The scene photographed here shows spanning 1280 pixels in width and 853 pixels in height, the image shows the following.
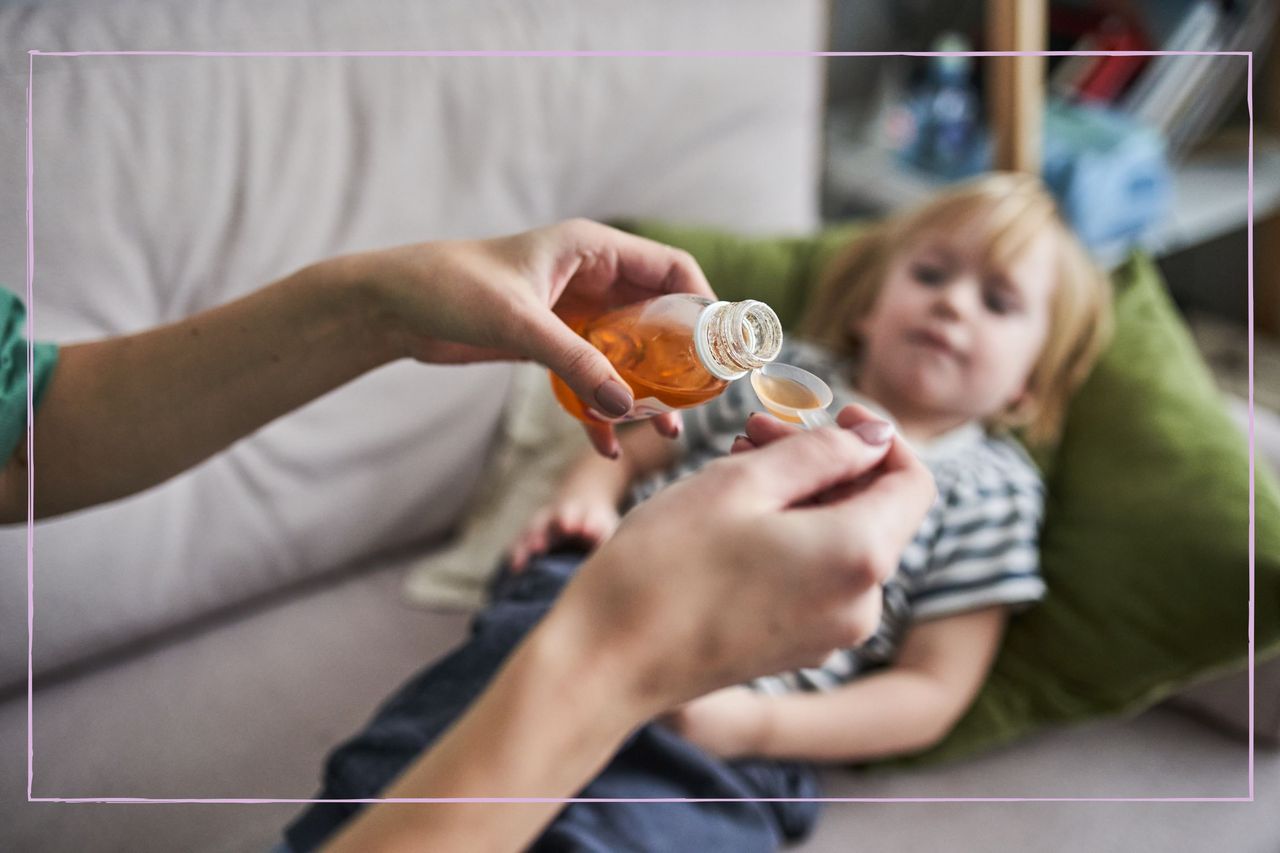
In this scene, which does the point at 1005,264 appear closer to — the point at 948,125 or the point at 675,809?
the point at 675,809

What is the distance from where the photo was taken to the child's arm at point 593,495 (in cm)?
55

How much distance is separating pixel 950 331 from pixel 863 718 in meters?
0.29

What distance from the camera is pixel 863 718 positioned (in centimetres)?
71

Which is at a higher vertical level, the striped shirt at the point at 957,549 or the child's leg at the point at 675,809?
the striped shirt at the point at 957,549

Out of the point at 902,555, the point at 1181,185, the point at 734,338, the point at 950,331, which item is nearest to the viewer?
the point at 734,338

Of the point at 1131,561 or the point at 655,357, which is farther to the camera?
the point at 1131,561

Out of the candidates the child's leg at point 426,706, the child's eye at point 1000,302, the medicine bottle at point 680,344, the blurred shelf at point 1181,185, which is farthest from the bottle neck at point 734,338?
the blurred shelf at point 1181,185

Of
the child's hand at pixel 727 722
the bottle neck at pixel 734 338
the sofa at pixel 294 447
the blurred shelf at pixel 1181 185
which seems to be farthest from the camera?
the blurred shelf at pixel 1181 185

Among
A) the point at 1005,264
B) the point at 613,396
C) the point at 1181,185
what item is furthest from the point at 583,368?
the point at 1181,185

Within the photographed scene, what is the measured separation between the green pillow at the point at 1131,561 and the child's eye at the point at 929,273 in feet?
0.34

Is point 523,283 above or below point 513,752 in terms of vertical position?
above

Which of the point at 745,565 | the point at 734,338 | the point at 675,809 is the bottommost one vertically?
the point at 675,809

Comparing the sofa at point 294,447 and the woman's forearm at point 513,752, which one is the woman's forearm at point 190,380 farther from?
the woman's forearm at point 513,752

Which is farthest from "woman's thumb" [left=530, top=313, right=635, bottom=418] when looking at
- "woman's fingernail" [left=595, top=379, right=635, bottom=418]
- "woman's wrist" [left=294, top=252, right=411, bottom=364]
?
"woman's wrist" [left=294, top=252, right=411, bottom=364]
